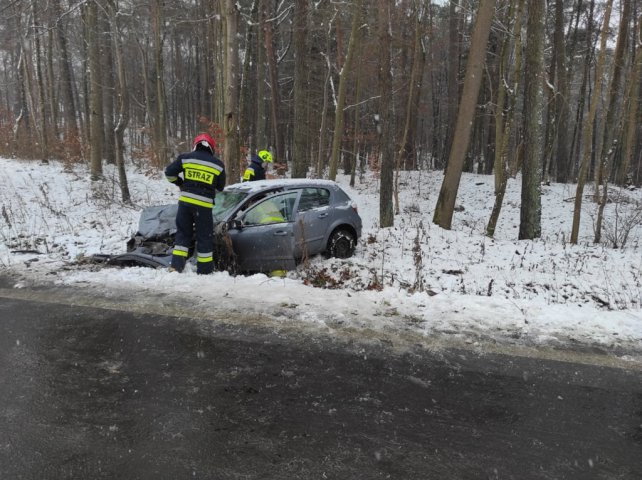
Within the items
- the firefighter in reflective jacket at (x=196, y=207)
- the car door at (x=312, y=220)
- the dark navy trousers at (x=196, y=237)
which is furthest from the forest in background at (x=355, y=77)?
the dark navy trousers at (x=196, y=237)

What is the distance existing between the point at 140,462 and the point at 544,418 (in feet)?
9.29

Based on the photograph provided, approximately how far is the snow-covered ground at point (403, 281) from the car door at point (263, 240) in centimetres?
42

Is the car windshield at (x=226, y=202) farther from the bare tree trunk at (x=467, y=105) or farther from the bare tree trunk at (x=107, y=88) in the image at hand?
the bare tree trunk at (x=107, y=88)

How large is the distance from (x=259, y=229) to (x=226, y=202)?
3.27 feet

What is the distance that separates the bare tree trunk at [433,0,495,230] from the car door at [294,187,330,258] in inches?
167

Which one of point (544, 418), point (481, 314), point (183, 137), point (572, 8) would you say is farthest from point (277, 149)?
point (544, 418)

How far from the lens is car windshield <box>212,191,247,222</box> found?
7082 mm

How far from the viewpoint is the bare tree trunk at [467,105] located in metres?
9.93

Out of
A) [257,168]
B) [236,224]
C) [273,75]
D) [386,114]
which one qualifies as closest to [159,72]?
[273,75]

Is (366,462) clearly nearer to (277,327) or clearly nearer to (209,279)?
(277,327)

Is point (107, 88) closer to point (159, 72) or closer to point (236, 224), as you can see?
point (159, 72)

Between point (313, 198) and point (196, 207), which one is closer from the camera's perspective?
point (196, 207)

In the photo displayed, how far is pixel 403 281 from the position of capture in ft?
22.0

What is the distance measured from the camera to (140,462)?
2.59m
